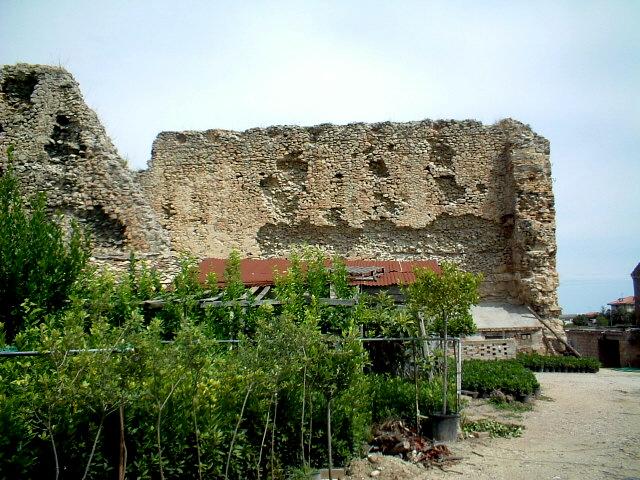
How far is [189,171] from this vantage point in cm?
1727

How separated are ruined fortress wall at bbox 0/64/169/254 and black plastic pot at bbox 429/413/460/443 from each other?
727cm

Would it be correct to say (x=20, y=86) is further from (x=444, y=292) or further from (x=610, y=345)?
(x=610, y=345)

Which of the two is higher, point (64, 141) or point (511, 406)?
point (64, 141)

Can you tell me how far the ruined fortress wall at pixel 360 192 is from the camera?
17.0 meters

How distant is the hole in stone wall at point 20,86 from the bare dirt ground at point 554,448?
434 inches

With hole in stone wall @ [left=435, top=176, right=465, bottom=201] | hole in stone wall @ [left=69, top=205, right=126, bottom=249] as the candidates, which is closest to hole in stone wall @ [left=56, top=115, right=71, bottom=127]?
hole in stone wall @ [left=69, top=205, right=126, bottom=249]

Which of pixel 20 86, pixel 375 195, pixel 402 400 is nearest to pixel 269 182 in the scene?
pixel 375 195

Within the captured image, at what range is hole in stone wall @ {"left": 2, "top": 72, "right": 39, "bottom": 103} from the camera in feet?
41.8

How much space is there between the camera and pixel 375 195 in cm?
1705

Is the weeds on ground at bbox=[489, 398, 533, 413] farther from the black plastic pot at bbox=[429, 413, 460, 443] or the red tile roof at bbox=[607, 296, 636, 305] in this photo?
the red tile roof at bbox=[607, 296, 636, 305]

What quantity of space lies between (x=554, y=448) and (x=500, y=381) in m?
3.25

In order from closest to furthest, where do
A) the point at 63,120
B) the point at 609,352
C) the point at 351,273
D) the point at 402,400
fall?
the point at 402,400 → the point at 351,273 → the point at 63,120 → the point at 609,352

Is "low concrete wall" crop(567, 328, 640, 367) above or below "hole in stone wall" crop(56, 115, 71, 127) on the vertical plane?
below

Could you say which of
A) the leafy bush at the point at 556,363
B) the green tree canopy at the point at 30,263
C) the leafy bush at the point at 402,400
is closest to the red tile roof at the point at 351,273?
the leafy bush at the point at 402,400
